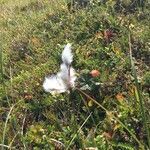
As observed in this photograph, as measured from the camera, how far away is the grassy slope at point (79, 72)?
3.95 meters

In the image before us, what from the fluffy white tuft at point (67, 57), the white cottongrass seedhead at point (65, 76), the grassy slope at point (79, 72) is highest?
the fluffy white tuft at point (67, 57)

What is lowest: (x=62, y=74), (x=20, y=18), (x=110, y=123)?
(x=20, y=18)

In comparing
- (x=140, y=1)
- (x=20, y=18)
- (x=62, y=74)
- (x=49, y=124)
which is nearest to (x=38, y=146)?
(x=49, y=124)

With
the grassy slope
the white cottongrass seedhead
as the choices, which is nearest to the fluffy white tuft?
the white cottongrass seedhead

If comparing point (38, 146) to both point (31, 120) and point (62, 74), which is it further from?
point (62, 74)

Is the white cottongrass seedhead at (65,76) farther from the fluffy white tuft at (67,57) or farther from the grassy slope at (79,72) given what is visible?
the grassy slope at (79,72)

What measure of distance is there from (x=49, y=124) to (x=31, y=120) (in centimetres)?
32

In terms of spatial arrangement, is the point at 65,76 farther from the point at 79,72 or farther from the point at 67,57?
the point at 79,72

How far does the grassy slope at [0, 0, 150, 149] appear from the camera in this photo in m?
3.95

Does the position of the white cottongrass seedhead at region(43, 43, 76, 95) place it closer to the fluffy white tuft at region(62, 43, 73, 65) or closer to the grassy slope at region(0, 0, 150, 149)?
the fluffy white tuft at region(62, 43, 73, 65)

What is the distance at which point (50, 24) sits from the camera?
653 cm

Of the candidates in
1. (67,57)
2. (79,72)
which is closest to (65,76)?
(67,57)

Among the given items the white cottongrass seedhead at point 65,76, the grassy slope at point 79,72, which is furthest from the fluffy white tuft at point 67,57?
the grassy slope at point 79,72

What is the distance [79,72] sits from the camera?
15.7ft
